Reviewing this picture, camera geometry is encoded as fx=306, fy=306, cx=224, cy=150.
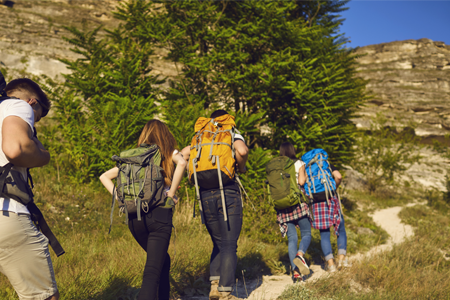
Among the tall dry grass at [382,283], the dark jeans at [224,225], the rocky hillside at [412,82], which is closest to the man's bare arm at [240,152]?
the dark jeans at [224,225]

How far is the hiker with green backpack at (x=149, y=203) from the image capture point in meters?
2.69

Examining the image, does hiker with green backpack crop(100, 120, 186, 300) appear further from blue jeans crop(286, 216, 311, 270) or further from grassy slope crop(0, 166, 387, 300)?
blue jeans crop(286, 216, 311, 270)

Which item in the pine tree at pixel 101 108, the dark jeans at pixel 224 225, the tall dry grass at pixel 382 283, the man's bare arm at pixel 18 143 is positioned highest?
the pine tree at pixel 101 108

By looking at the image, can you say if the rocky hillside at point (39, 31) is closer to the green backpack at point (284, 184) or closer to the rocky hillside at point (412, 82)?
the green backpack at point (284, 184)

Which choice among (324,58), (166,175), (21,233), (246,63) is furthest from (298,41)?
(21,233)

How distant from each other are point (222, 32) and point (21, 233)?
8.59m

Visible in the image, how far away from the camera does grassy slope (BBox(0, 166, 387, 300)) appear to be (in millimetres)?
3449

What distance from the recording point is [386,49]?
2394 inches

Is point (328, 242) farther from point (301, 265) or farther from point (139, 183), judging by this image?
point (139, 183)

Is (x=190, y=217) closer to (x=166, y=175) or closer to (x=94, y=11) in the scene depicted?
(x=166, y=175)

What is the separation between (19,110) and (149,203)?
4.15ft

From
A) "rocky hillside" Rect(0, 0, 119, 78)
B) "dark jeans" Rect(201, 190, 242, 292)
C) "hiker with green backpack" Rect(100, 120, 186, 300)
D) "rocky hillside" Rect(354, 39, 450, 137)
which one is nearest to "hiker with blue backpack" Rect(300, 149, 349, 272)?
"dark jeans" Rect(201, 190, 242, 292)

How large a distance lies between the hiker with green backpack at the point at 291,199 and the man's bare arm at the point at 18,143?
354cm

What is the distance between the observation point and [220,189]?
3.43m
